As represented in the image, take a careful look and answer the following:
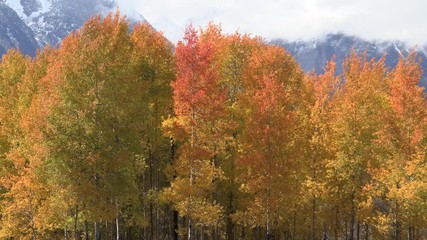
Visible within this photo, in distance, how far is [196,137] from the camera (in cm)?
2544

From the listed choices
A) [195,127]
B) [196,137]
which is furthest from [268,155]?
[195,127]

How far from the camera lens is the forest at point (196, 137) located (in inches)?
887

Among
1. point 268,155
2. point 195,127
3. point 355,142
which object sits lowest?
point 268,155

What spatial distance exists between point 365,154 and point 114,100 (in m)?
17.3

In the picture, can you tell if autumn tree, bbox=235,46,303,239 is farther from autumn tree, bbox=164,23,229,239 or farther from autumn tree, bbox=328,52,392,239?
autumn tree, bbox=328,52,392,239

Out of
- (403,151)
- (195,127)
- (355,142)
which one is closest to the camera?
(195,127)

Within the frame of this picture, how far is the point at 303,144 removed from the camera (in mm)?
30156

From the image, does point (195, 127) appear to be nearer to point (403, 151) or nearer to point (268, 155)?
point (268, 155)

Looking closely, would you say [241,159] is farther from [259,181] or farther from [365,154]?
[365,154]

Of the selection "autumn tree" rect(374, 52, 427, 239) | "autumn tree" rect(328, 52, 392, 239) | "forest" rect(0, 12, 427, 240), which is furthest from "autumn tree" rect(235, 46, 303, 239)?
"autumn tree" rect(374, 52, 427, 239)

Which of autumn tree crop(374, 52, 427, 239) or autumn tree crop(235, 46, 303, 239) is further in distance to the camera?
autumn tree crop(374, 52, 427, 239)

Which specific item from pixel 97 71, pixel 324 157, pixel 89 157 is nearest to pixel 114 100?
pixel 97 71

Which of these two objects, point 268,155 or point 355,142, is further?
point 355,142

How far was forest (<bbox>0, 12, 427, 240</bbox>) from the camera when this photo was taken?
2253 centimetres
